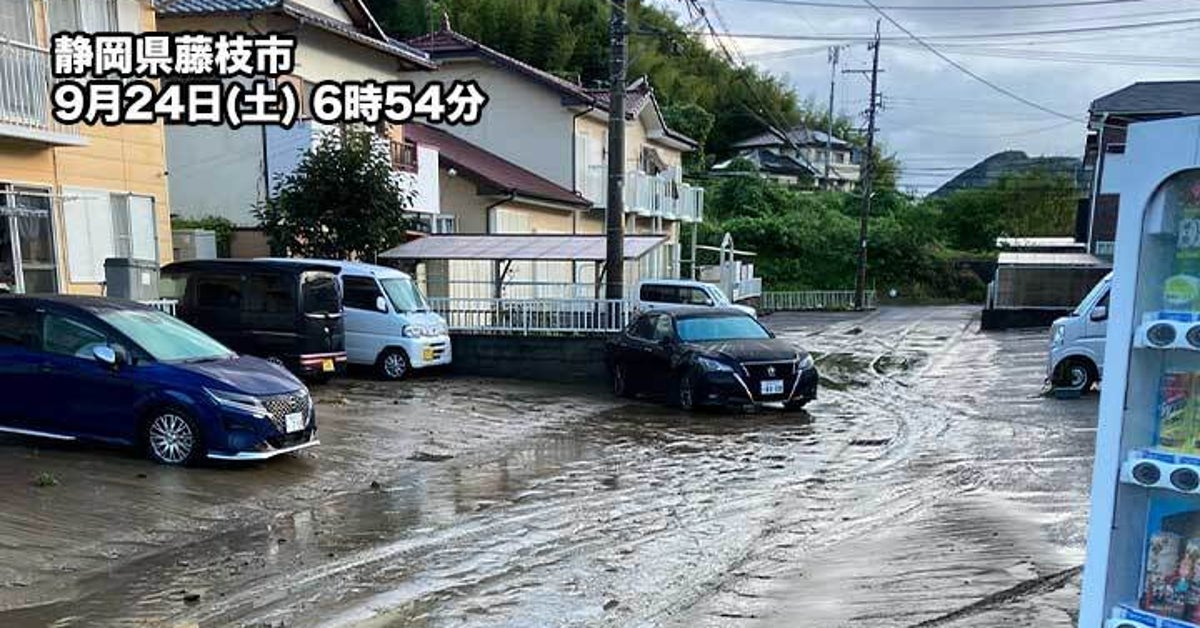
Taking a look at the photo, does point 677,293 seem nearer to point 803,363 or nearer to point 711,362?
point 803,363

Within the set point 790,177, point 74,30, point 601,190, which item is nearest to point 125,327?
point 74,30

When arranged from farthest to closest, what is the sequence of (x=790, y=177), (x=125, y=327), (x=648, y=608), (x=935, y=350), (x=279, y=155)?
(x=790, y=177) < (x=935, y=350) < (x=279, y=155) < (x=125, y=327) < (x=648, y=608)

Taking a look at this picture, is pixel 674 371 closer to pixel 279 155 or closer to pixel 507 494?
pixel 507 494

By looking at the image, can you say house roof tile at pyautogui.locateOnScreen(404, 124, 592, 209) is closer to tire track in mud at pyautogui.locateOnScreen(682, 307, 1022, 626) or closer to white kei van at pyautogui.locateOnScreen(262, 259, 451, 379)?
white kei van at pyautogui.locateOnScreen(262, 259, 451, 379)

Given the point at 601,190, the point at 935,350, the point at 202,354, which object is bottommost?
the point at 935,350

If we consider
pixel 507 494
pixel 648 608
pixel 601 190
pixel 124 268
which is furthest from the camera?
pixel 601 190

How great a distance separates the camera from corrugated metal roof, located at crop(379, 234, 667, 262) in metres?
17.4

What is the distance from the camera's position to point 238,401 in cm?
771

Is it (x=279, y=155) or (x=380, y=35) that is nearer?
(x=279, y=155)

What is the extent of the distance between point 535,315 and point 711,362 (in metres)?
5.21

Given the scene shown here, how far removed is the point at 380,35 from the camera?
21.7 m

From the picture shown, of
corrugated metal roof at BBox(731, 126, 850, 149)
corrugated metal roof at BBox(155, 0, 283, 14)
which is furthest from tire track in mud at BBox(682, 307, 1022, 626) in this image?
corrugated metal roof at BBox(731, 126, 850, 149)

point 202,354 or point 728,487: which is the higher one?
point 202,354

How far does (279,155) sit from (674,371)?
10.8 meters
